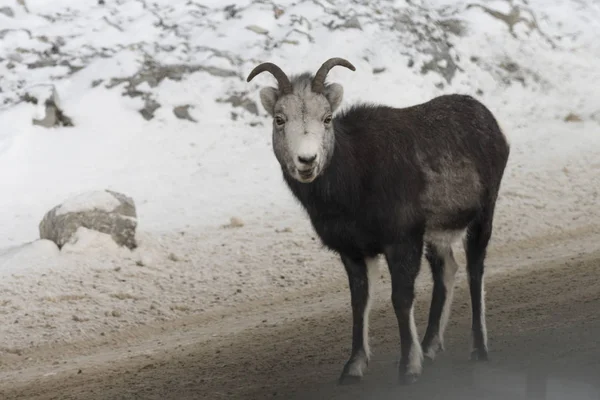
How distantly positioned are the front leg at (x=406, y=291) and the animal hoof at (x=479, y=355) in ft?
2.39

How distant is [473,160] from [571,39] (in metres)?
13.7

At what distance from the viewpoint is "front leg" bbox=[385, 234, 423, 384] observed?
24.0ft

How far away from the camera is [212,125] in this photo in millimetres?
16594

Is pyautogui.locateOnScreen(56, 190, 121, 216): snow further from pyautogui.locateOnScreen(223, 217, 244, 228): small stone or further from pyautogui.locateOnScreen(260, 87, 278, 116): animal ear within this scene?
pyautogui.locateOnScreen(260, 87, 278, 116): animal ear

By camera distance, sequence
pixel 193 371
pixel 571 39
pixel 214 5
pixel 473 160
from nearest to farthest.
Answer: pixel 473 160, pixel 193 371, pixel 214 5, pixel 571 39

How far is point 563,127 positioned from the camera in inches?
696

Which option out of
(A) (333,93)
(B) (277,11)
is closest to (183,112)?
(B) (277,11)

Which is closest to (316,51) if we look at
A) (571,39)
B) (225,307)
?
(571,39)

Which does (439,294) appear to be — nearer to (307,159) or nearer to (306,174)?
(306,174)

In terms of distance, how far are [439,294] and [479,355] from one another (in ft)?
2.17

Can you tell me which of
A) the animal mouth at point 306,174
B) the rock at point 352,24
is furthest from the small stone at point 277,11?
the animal mouth at point 306,174

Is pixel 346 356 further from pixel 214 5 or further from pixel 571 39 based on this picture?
pixel 571 39

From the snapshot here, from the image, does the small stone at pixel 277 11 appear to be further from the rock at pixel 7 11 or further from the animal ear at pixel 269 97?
the animal ear at pixel 269 97

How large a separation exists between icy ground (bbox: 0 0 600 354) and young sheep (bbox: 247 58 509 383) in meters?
3.73
